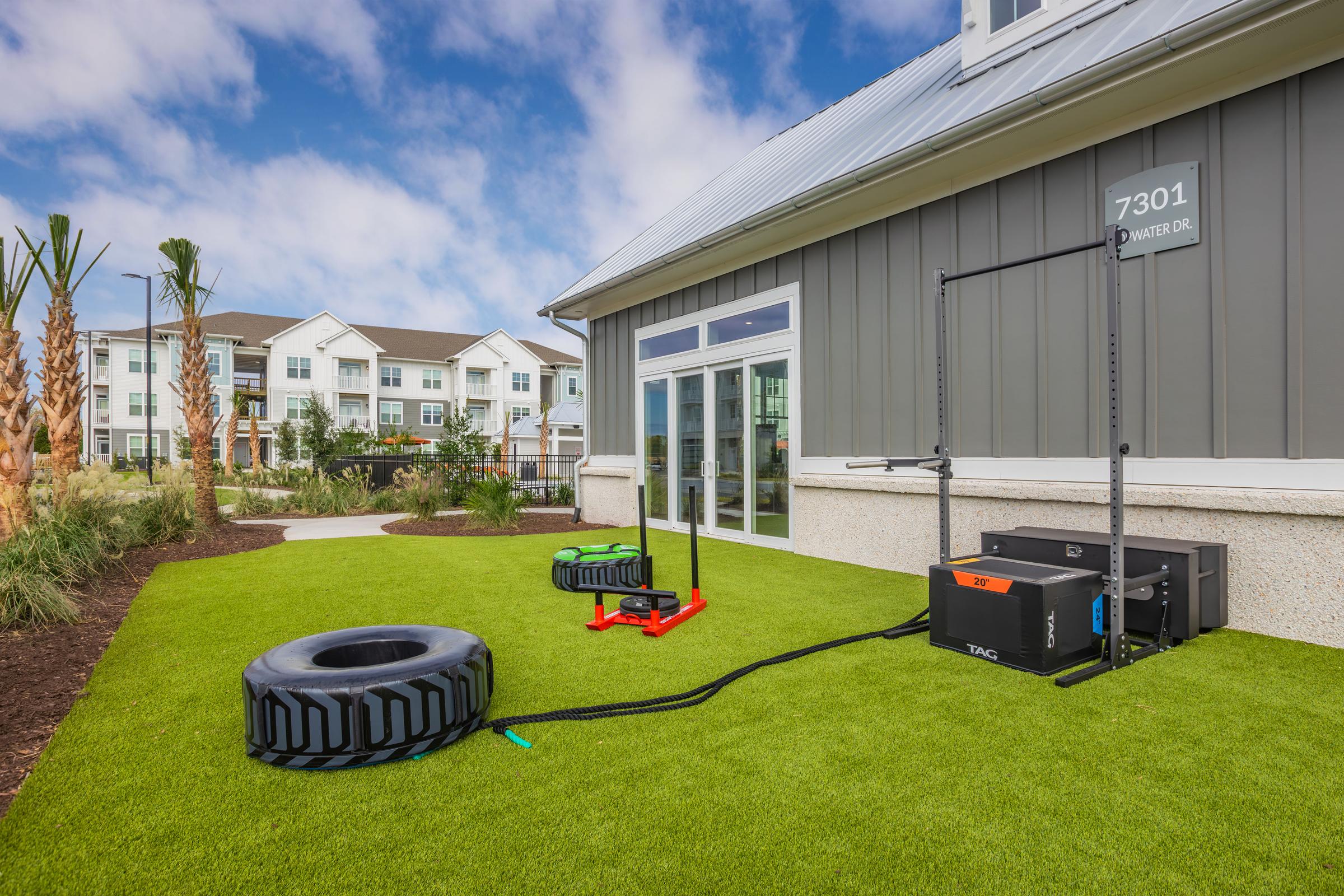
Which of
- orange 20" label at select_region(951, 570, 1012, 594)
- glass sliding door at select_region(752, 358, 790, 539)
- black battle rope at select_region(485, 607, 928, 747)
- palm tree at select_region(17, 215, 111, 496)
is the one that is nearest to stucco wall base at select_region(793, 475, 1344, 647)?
glass sliding door at select_region(752, 358, 790, 539)

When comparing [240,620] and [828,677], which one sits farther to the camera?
[240,620]

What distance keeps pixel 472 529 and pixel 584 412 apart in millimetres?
2699

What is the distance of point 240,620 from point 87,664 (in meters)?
0.92

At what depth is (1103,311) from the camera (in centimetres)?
459

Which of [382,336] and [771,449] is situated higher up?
[382,336]

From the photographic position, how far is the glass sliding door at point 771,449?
7.26m

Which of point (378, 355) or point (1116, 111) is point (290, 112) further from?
point (378, 355)

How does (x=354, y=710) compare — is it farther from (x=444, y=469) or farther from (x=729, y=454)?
(x=444, y=469)

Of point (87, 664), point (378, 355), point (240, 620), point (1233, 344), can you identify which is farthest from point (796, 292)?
point (378, 355)

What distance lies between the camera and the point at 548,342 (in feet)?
157

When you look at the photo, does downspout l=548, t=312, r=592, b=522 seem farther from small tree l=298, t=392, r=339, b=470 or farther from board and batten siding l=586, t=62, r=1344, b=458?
small tree l=298, t=392, r=339, b=470

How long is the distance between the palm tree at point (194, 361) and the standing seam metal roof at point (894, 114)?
5.07 meters

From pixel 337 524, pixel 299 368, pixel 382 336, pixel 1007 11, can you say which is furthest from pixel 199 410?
pixel 382 336

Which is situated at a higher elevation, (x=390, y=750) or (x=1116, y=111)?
(x=1116, y=111)
